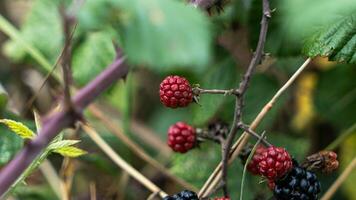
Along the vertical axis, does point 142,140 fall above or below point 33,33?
below

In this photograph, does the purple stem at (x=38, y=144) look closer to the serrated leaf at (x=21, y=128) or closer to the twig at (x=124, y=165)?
the serrated leaf at (x=21, y=128)

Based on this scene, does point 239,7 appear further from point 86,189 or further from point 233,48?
point 86,189

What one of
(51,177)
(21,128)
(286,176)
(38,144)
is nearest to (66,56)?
(38,144)

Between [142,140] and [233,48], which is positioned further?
[142,140]

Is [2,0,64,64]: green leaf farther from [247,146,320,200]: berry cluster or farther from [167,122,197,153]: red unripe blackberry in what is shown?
[247,146,320,200]: berry cluster

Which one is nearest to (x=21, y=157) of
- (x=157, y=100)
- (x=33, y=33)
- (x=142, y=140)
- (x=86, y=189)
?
(x=33, y=33)

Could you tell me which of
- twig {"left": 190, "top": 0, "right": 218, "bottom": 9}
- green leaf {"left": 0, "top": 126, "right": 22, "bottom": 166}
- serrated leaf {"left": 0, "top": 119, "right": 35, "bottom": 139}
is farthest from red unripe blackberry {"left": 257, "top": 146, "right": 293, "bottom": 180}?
green leaf {"left": 0, "top": 126, "right": 22, "bottom": 166}
